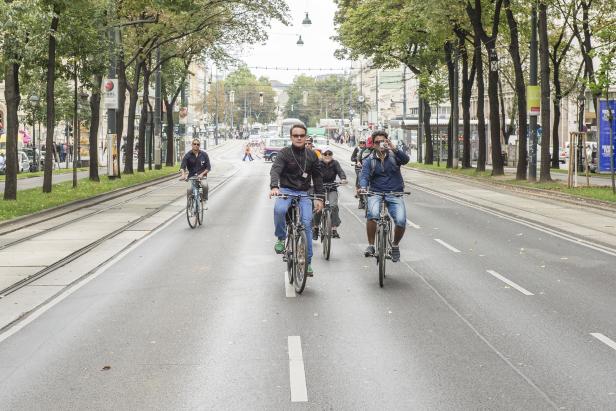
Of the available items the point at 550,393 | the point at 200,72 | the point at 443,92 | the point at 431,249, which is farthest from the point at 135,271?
the point at 200,72

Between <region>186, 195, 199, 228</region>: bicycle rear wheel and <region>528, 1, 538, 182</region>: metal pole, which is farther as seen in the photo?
<region>528, 1, 538, 182</region>: metal pole

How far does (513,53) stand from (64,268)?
26.9 metres

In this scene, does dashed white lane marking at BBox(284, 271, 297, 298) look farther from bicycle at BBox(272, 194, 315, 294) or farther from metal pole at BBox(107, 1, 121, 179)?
metal pole at BBox(107, 1, 121, 179)

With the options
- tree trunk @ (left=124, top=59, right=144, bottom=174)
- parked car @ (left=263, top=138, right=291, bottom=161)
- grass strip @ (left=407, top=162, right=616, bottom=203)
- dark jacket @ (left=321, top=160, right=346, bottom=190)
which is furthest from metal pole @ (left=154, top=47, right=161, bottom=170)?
dark jacket @ (left=321, top=160, right=346, bottom=190)

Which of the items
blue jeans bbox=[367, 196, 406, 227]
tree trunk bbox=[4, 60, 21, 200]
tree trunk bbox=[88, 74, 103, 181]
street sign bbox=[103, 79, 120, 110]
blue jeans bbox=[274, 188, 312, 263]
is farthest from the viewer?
street sign bbox=[103, 79, 120, 110]

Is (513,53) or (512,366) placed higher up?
(513,53)

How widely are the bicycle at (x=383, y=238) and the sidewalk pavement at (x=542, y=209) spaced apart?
5288 millimetres

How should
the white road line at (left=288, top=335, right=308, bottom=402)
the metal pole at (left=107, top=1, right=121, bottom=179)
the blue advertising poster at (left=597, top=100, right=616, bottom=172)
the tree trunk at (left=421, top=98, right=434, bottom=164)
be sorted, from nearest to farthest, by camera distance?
the white road line at (left=288, top=335, right=308, bottom=402)
the blue advertising poster at (left=597, top=100, right=616, bottom=172)
the metal pole at (left=107, top=1, right=121, bottom=179)
the tree trunk at (left=421, top=98, right=434, bottom=164)

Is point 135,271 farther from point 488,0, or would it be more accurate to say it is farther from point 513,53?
point 488,0

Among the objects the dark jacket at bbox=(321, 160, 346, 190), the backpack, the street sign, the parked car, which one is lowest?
the dark jacket at bbox=(321, 160, 346, 190)

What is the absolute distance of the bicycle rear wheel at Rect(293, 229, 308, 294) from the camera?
9.98 m

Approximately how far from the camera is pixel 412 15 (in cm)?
4050

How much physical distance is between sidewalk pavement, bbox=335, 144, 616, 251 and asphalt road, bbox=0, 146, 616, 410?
11.6 ft

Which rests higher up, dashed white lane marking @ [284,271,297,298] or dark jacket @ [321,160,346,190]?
dark jacket @ [321,160,346,190]
